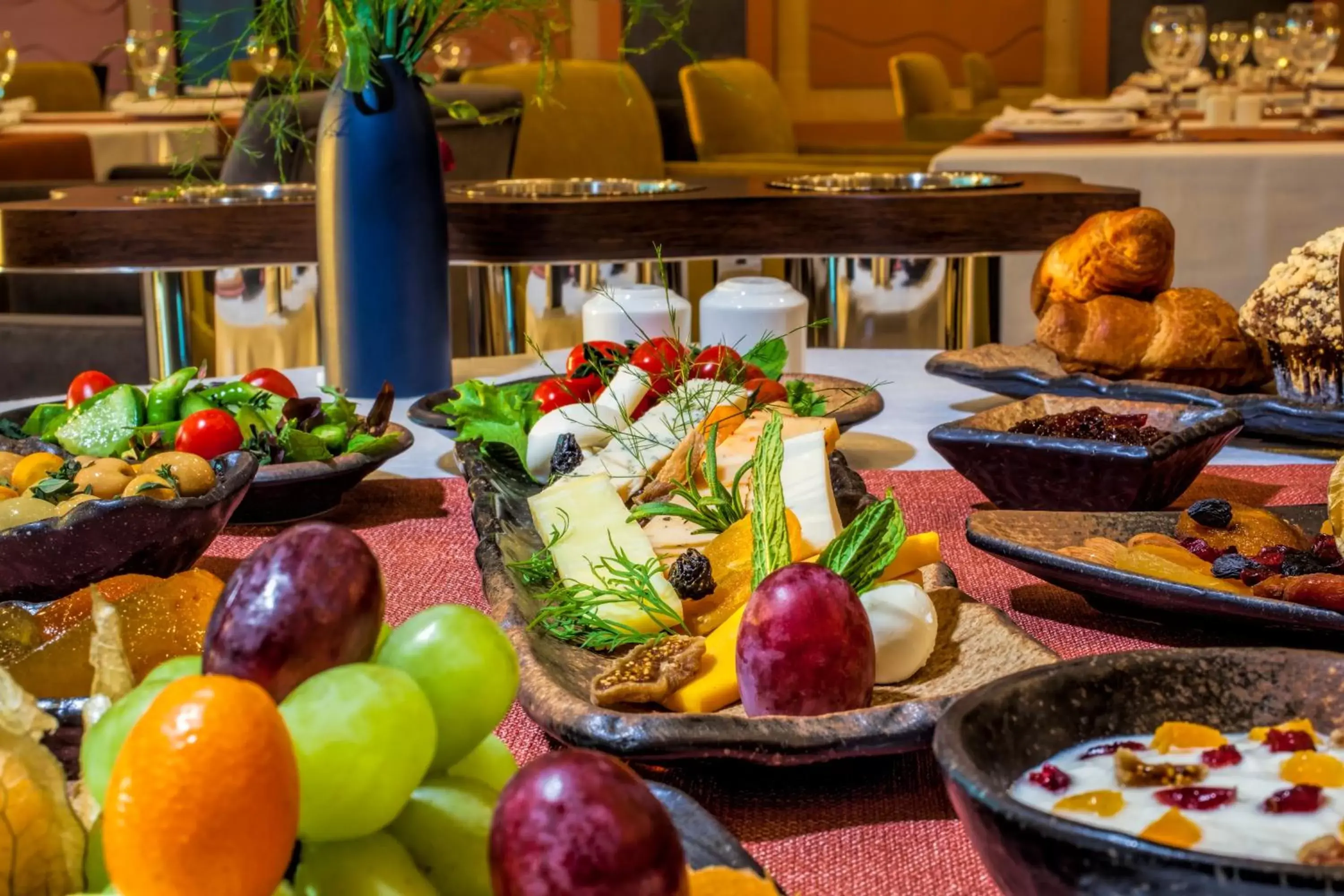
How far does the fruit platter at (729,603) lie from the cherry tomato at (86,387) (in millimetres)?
507

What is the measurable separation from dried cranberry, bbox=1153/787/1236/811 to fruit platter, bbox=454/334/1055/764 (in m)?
0.17

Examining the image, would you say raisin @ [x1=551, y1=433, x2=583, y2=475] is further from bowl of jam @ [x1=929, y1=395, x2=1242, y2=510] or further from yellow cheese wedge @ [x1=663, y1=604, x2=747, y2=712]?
yellow cheese wedge @ [x1=663, y1=604, x2=747, y2=712]

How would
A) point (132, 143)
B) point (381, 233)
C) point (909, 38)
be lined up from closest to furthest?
point (381, 233), point (132, 143), point (909, 38)

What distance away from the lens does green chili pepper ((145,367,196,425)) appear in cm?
143

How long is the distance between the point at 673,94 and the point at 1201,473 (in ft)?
25.7

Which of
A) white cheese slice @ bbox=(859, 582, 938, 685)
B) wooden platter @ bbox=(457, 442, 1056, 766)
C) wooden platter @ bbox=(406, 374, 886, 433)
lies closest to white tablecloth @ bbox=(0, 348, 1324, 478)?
wooden platter @ bbox=(406, 374, 886, 433)

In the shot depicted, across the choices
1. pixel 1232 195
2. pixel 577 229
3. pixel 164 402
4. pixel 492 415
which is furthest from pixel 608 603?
pixel 1232 195

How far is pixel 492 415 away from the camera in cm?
145

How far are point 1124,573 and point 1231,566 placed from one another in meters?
0.08

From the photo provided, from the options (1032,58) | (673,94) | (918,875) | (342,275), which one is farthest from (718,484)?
(1032,58)

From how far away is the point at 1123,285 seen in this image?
1.82 metres

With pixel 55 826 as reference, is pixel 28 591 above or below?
below

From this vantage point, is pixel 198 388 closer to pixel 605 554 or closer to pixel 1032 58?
pixel 605 554

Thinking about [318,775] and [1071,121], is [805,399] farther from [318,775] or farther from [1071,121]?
[1071,121]
